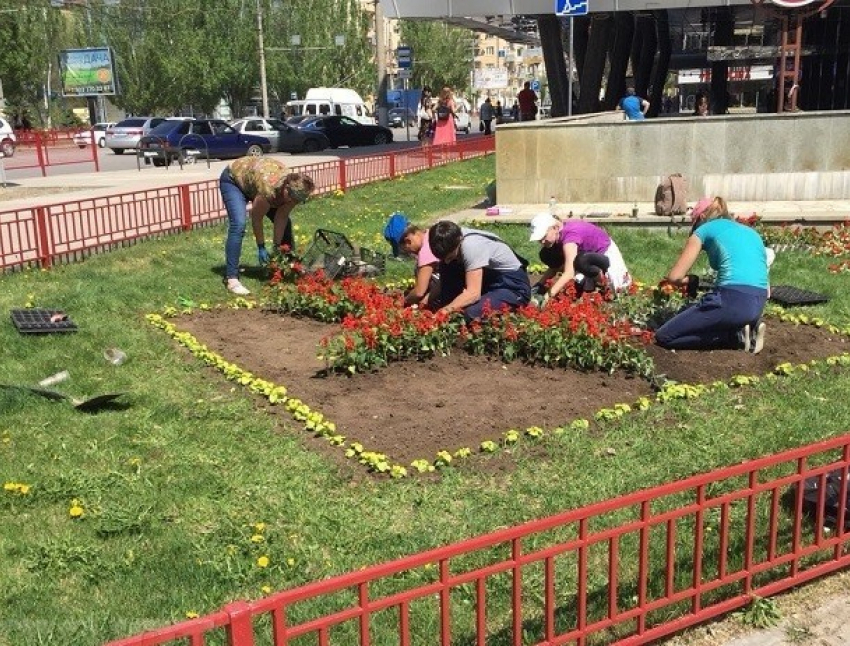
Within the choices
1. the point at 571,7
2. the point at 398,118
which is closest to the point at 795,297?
the point at 571,7

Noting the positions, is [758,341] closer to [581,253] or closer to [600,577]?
[581,253]

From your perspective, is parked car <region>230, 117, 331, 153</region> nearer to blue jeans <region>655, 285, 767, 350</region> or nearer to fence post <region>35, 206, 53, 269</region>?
fence post <region>35, 206, 53, 269</region>

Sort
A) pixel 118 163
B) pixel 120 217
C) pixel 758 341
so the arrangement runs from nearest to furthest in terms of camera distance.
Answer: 1. pixel 758 341
2. pixel 120 217
3. pixel 118 163

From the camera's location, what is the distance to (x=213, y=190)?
43.3 ft

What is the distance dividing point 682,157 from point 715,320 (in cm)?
726

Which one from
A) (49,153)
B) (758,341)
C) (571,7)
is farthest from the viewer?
(49,153)

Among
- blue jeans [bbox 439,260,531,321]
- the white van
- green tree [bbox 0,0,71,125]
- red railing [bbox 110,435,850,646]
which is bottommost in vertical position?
red railing [bbox 110,435,850,646]

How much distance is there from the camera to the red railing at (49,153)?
27.1 m

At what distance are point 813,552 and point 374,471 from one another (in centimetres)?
212

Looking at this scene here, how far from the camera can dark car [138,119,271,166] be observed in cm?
2805

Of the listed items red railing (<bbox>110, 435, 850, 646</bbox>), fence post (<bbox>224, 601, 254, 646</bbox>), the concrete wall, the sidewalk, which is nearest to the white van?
the sidewalk

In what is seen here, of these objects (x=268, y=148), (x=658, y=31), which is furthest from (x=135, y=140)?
(x=658, y=31)

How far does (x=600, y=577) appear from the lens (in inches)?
152

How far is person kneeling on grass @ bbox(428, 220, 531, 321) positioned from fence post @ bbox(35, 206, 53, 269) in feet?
Result: 16.6
